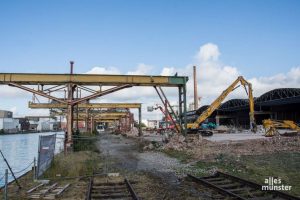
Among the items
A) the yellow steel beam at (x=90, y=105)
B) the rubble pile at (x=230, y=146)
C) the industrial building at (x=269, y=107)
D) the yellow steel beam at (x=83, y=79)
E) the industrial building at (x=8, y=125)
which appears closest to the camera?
the rubble pile at (x=230, y=146)

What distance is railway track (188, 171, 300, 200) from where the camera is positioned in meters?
7.77

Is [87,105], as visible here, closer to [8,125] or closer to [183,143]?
[183,143]

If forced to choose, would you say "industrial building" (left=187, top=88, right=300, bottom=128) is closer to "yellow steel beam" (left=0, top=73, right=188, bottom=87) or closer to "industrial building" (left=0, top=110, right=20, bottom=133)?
"yellow steel beam" (left=0, top=73, right=188, bottom=87)

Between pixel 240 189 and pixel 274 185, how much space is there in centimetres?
112

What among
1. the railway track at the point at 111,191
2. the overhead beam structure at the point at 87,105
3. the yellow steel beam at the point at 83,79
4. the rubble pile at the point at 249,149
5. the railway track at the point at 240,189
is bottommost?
the railway track at the point at 111,191

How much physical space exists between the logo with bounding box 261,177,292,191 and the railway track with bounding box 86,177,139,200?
3433 mm

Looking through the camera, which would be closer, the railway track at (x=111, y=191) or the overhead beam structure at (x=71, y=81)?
the railway track at (x=111, y=191)

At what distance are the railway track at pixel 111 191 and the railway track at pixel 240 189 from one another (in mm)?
2199

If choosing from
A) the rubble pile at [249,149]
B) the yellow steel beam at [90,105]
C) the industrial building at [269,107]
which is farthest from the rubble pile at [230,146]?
the industrial building at [269,107]

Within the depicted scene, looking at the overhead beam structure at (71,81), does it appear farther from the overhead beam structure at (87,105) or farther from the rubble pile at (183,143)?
the overhead beam structure at (87,105)

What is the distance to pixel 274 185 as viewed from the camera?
9133 millimetres

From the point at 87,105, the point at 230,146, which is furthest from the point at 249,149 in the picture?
the point at 87,105

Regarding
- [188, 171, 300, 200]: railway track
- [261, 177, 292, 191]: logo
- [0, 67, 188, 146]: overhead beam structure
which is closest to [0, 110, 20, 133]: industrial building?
[0, 67, 188, 146]: overhead beam structure

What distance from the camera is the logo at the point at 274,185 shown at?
8494mm
